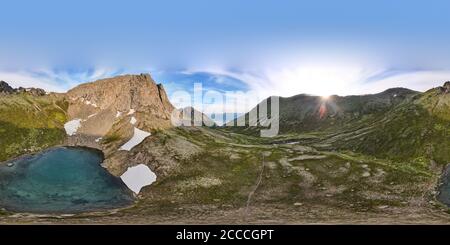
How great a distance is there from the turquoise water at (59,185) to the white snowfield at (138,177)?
2.27 meters

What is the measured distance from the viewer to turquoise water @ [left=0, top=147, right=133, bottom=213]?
12494cm

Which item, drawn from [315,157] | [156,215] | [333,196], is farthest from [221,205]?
[315,157]

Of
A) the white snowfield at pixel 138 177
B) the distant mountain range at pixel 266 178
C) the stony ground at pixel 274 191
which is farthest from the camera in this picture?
the white snowfield at pixel 138 177

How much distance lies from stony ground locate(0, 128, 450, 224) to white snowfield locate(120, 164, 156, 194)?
9.48ft

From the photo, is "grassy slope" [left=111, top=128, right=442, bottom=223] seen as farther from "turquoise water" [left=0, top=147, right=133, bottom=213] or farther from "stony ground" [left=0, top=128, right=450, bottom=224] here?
"turquoise water" [left=0, top=147, right=133, bottom=213]

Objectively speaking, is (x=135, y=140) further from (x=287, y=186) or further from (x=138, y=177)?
(x=287, y=186)

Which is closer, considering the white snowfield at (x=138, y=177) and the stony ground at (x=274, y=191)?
the stony ground at (x=274, y=191)

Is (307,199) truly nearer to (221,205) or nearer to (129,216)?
(221,205)

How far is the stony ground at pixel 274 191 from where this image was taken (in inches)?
4348

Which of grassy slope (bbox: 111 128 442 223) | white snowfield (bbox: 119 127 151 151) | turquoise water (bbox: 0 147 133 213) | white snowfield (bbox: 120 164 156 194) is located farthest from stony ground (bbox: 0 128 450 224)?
white snowfield (bbox: 119 127 151 151)

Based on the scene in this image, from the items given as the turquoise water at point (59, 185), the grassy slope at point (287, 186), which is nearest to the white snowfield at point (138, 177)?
the turquoise water at point (59, 185)

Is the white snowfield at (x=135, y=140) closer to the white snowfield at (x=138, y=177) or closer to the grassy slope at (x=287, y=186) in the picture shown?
the grassy slope at (x=287, y=186)

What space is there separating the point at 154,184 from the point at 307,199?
4752 cm

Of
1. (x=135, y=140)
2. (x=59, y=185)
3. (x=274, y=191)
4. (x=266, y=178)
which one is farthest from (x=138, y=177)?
(x=274, y=191)
